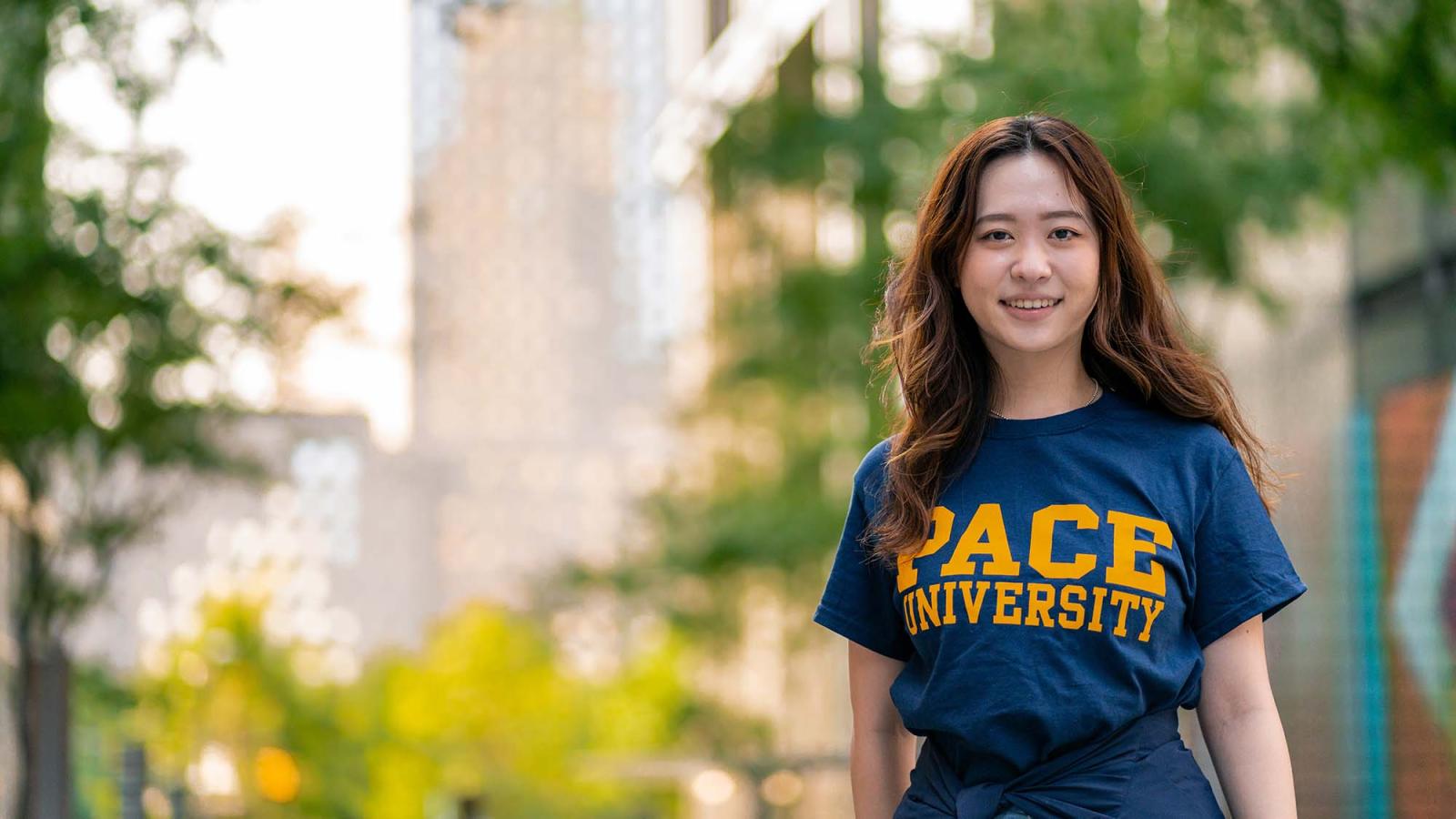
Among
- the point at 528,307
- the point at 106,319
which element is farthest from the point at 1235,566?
the point at 528,307

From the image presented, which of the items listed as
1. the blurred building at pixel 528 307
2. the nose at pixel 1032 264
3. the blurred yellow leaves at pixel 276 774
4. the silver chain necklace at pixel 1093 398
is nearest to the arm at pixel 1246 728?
the silver chain necklace at pixel 1093 398

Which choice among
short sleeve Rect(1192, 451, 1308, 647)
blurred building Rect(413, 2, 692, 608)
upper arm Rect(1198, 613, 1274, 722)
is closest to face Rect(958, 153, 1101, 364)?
short sleeve Rect(1192, 451, 1308, 647)

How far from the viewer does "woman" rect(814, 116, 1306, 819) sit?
181cm

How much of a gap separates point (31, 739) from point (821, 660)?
13087 mm

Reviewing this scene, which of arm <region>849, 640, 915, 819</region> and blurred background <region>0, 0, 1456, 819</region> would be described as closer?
arm <region>849, 640, 915, 819</region>

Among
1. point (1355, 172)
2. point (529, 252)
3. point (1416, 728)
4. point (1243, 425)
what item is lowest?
point (1416, 728)

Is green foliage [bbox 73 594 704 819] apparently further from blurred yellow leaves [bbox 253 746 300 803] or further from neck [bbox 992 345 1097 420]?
neck [bbox 992 345 1097 420]

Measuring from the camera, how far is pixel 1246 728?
1.86 m

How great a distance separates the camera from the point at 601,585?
15.7m

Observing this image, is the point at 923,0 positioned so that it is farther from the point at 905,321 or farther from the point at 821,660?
the point at 905,321

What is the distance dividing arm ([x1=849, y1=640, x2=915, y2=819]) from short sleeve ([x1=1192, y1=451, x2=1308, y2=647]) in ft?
1.09

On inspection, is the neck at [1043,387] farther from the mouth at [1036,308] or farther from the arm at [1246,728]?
the arm at [1246,728]

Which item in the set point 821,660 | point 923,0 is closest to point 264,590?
point 821,660

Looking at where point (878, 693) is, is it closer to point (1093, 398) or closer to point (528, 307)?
point (1093, 398)
